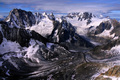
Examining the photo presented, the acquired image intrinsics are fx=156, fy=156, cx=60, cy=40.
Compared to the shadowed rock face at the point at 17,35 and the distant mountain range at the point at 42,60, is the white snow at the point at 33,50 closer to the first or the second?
the distant mountain range at the point at 42,60

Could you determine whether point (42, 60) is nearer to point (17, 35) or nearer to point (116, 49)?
point (17, 35)

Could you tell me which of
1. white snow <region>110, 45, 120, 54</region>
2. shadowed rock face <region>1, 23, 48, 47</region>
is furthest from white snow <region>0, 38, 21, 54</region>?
white snow <region>110, 45, 120, 54</region>

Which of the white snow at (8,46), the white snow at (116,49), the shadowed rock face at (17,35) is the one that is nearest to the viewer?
the white snow at (8,46)

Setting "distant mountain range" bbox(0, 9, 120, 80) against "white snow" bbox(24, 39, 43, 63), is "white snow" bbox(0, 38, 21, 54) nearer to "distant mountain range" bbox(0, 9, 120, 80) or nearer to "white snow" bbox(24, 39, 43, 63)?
"distant mountain range" bbox(0, 9, 120, 80)

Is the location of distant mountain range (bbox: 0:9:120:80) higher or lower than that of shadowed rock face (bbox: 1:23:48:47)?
lower

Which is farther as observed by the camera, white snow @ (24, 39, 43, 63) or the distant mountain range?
white snow @ (24, 39, 43, 63)

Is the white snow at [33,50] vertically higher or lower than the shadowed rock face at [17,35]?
lower

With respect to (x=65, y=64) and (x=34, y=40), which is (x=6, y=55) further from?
(x=65, y=64)

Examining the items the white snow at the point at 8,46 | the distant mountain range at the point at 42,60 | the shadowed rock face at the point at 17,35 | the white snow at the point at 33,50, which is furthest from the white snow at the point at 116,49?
the white snow at the point at 8,46

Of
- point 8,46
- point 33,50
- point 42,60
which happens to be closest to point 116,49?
point 42,60
